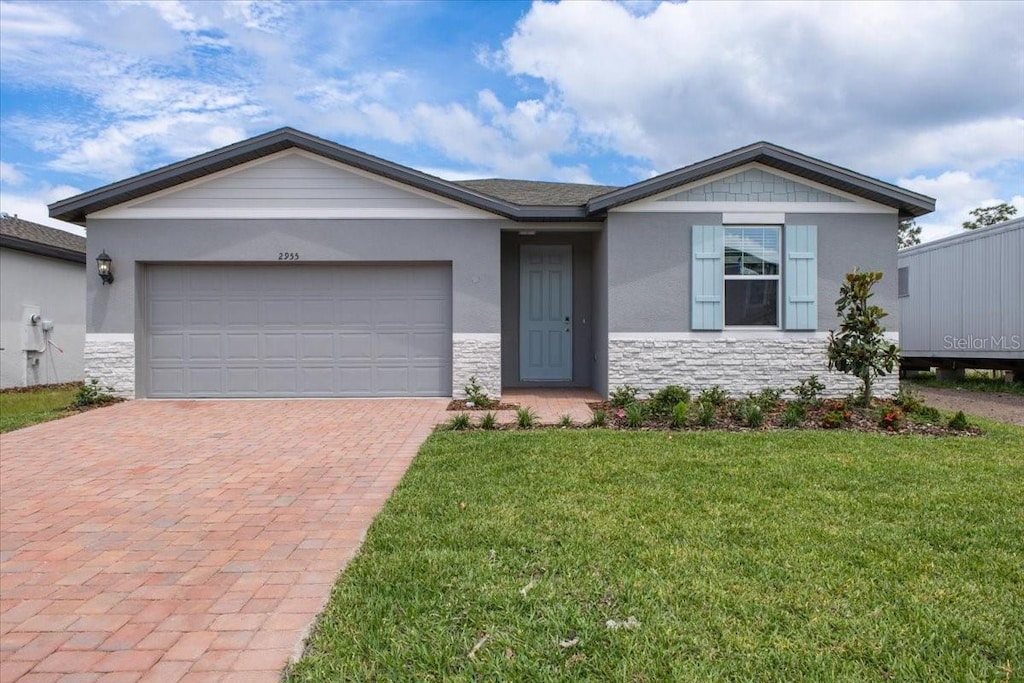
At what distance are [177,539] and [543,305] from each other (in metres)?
8.68

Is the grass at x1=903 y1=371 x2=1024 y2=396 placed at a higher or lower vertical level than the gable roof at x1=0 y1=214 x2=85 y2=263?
lower

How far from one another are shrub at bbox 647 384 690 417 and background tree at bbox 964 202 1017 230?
112 ft

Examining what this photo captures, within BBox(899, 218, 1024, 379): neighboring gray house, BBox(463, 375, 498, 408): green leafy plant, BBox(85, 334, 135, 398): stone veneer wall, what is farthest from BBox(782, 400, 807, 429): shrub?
BBox(85, 334, 135, 398): stone veneer wall

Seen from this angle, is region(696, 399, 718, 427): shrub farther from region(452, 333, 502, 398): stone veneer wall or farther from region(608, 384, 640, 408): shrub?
region(452, 333, 502, 398): stone veneer wall

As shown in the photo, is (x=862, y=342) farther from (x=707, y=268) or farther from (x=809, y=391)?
(x=707, y=268)

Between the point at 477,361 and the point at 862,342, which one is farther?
the point at 477,361

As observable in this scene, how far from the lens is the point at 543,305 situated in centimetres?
1204

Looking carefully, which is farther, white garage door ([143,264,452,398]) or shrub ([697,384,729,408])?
white garage door ([143,264,452,398])

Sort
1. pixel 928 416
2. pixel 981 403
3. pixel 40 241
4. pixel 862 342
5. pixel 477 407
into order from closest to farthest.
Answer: pixel 928 416 → pixel 862 342 → pixel 477 407 → pixel 981 403 → pixel 40 241

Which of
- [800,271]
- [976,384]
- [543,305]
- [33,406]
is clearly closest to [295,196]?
[543,305]

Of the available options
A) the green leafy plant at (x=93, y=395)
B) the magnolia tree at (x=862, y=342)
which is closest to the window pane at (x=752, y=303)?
the magnolia tree at (x=862, y=342)

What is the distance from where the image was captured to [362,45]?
1081cm

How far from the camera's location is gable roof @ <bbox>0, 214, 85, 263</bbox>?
13.3 m

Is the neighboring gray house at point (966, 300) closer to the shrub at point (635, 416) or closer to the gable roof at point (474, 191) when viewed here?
the gable roof at point (474, 191)
